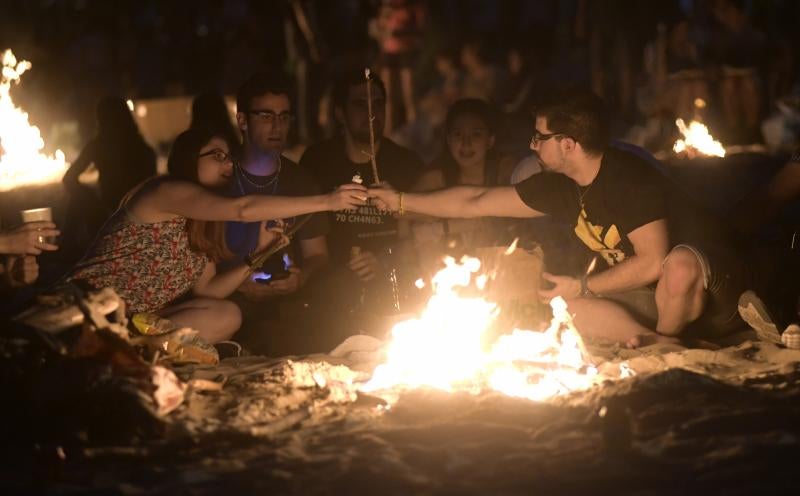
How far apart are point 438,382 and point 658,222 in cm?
164

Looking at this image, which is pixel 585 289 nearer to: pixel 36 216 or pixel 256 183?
pixel 256 183

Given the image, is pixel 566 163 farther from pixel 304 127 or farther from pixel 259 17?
pixel 259 17

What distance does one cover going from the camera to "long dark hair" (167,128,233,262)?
6.92 metres

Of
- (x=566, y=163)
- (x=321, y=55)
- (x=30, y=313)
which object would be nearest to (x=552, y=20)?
(x=321, y=55)

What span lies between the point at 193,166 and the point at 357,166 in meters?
1.69

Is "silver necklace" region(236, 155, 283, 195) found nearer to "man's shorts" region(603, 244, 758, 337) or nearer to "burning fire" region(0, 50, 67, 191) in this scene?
Answer: "man's shorts" region(603, 244, 758, 337)

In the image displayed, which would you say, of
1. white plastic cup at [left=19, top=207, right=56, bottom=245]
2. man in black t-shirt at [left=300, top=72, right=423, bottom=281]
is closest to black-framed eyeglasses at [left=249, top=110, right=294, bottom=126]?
man in black t-shirt at [left=300, top=72, right=423, bottom=281]

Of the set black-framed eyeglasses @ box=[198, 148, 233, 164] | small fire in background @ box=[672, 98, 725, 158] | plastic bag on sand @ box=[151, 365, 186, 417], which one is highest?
small fire in background @ box=[672, 98, 725, 158]

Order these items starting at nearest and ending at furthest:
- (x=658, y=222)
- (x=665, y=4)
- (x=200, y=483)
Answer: (x=200, y=483) → (x=658, y=222) → (x=665, y=4)

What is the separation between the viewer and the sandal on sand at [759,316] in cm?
651

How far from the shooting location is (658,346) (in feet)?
22.0

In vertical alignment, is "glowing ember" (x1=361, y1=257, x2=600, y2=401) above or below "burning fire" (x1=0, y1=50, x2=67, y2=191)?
below

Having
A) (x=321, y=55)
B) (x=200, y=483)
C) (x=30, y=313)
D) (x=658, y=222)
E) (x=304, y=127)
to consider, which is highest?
(x=321, y=55)

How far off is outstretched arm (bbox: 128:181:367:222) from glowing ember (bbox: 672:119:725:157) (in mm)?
5004
